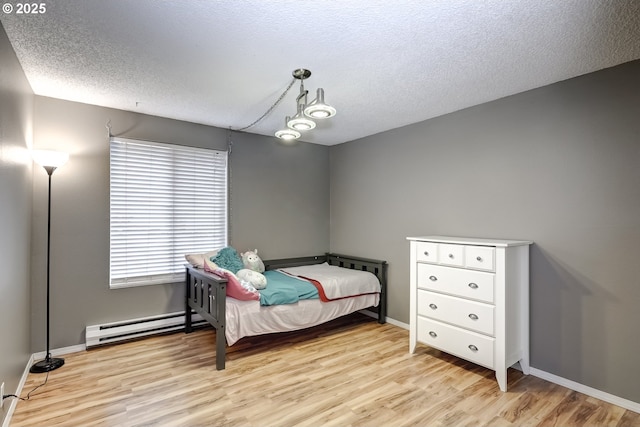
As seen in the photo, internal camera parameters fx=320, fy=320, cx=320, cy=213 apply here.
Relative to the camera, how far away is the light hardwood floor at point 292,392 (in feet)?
6.86

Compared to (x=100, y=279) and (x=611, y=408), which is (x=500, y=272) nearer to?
(x=611, y=408)

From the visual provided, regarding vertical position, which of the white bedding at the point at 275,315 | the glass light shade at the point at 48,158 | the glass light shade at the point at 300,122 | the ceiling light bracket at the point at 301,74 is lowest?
the white bedding at the point at 275,315

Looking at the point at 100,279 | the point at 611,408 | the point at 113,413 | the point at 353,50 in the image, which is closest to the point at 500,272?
the point at 611,408

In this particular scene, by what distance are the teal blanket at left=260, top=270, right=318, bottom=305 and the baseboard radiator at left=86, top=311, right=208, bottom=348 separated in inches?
44.6

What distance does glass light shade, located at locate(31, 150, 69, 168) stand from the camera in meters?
2.63

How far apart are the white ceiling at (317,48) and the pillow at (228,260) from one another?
1.58m

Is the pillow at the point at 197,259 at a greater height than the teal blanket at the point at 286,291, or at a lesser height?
greater

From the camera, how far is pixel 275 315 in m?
3.09

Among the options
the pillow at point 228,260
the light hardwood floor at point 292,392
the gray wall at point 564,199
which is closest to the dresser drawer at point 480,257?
the gray wall at point 564,199

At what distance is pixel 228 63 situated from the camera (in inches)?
91.3

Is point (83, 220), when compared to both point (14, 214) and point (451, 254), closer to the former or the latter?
point (14, 214)

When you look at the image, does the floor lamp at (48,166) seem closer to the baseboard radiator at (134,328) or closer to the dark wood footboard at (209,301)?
the baseboard radiator at (134,328)

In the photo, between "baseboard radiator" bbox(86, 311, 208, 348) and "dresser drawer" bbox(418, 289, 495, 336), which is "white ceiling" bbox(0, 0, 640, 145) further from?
"baseboard radiator" bbox(86, 311, 208, 348)

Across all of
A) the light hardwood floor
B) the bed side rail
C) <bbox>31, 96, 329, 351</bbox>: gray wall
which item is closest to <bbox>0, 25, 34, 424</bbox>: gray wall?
<bbox>31, 96, 329, 351</bbox>: gray wall
